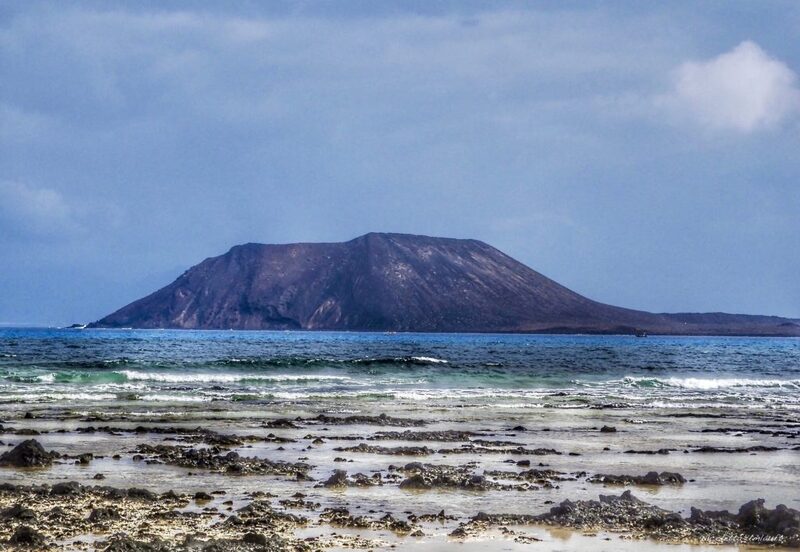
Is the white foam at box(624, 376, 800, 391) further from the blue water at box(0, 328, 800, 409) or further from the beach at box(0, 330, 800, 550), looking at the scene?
the beach at box(0, 330, 800, 550)

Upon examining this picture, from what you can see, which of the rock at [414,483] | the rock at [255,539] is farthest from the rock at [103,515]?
the rock at [414,483]

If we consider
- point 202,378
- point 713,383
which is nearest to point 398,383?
point 202,378

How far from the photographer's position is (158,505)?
41.5ft

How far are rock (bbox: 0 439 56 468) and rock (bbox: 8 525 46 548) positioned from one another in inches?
273

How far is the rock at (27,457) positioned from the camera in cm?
1666

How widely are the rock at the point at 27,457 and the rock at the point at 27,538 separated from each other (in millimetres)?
6923

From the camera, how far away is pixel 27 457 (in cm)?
1678

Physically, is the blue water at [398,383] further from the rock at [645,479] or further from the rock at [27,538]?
the rock at [27,538]

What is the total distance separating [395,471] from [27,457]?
7.11 metres

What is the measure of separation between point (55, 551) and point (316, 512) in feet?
12.4

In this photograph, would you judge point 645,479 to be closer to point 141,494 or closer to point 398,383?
point 141,494

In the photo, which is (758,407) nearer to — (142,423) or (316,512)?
(142,423)

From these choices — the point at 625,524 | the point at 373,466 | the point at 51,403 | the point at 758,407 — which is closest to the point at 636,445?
the point at 373,466

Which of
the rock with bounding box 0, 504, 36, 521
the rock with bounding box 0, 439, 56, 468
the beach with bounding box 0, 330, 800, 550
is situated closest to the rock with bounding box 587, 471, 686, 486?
the beach with bounding box 0, 330, 800, 550
